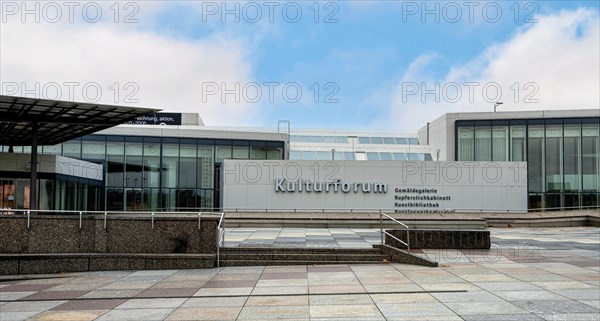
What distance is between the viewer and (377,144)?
2153 inches

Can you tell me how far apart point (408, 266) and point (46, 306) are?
8602 millimetres

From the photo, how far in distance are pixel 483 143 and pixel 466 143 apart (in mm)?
1311

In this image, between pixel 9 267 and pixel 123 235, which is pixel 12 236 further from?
pixel 123 235

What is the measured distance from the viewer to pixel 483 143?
44.8 metres

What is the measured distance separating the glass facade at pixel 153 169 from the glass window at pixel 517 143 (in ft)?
76.4

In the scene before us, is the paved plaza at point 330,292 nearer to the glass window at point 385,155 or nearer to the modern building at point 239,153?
the modern building at point 239,153

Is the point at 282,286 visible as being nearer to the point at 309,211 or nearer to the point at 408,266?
the point at 408,266

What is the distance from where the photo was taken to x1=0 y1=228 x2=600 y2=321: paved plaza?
9023 millimetres

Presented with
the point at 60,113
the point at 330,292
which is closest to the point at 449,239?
the point at 330,292

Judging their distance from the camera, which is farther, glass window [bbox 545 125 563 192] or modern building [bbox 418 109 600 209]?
glass window [bbox 545 125 563 192]

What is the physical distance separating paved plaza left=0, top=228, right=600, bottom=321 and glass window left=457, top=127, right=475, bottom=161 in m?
30.1

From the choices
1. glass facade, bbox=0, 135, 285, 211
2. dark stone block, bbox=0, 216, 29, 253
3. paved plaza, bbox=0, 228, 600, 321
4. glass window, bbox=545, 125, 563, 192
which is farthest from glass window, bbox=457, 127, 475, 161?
dark stone block, bbox=0, 216, 29, 253

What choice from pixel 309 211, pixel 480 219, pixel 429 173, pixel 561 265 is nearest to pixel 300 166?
pixel 309 211

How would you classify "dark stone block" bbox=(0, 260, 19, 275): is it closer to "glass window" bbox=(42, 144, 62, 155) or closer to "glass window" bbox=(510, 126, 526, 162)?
"glass window" bbox=(42, 144, 62, 155)
